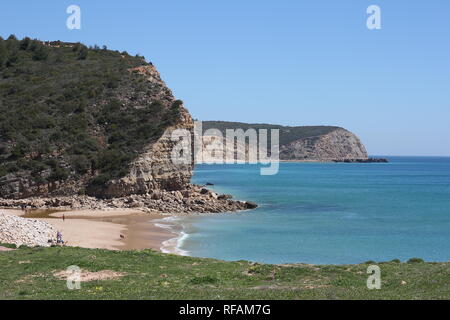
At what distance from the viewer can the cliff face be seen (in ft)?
166

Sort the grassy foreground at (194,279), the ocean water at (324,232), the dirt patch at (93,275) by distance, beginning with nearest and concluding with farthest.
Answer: the grassy foreground at (194,279) → the dirt patch at (93,275) → the ocean water at (324,232)

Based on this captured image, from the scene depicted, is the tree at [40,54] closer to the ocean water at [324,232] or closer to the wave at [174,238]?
the ocean water at [324,232]

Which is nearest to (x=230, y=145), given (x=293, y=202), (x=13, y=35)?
(x=13, y=35)

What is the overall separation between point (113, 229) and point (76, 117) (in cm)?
2322

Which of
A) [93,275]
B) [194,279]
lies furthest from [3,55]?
[194,279]

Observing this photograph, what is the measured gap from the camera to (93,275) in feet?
56.1

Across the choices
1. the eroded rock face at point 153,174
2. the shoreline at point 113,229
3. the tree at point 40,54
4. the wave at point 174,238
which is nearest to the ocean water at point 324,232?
the wave at point 174,238

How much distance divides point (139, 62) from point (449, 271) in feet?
200

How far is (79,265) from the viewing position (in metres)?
18.3

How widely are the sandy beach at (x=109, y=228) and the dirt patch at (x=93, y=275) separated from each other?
11.8m

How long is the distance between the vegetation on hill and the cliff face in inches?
3.8

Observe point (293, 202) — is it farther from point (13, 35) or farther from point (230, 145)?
point (230, 145)

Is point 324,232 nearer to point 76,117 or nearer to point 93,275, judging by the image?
point 93,275

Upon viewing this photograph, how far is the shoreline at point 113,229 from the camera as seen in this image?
101 ft
